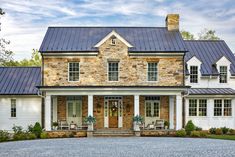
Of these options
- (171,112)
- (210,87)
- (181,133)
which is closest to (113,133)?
(181,133)

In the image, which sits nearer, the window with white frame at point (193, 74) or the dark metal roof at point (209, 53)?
the window with white frame at point (193, 74)

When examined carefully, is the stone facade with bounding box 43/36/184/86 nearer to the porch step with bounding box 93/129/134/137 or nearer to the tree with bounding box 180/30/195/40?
the porch step with bounding box 93/129/134/137

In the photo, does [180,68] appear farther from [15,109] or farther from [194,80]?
[15,109]

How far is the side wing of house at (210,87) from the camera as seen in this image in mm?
36000

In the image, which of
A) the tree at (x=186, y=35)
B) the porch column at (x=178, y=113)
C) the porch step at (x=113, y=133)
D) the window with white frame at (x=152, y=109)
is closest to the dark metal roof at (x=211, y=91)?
the window with white frame at (x=152, y=109)

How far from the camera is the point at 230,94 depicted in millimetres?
35656

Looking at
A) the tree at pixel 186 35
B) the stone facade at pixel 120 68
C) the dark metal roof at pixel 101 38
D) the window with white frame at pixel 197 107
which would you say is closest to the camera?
the stone facade at pixel 120 68

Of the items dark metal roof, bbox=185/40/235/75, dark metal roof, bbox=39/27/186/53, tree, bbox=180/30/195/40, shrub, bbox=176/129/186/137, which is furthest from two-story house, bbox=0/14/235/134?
tree, bbox=180/30/195/40

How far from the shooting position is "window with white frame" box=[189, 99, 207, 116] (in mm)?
36219

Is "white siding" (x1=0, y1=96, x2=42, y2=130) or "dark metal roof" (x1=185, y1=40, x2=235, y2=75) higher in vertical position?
"dark metal roof" (x1=185, y1=40, x2=235, y2=75)

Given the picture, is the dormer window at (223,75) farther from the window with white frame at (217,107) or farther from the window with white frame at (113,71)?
the window with white frame at (113,71)

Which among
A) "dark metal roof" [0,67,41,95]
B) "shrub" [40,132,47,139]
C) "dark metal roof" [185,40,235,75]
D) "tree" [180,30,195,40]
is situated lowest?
"shrub" [40,132,47,139]

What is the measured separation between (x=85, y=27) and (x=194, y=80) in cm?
1175

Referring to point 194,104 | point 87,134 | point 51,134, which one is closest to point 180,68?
point 194,104
